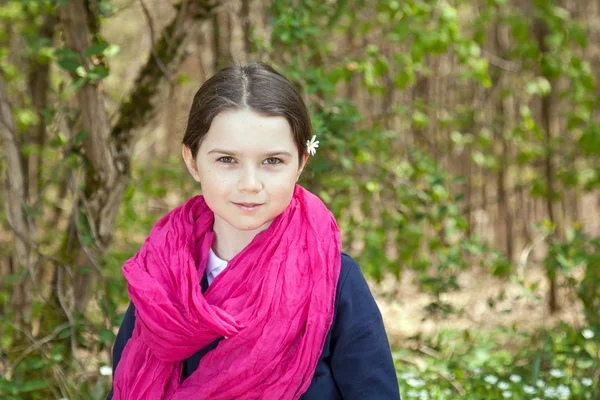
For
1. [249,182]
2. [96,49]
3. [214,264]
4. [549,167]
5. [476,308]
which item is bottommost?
[476,308]

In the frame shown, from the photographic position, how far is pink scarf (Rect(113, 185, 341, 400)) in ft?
4.78

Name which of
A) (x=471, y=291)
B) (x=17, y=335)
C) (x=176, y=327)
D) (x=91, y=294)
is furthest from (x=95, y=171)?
(x=471, y=291)

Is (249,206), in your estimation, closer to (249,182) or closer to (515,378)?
(249,182)

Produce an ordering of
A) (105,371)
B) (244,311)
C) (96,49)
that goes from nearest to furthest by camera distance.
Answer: (244,311), (96,49), (105,371)

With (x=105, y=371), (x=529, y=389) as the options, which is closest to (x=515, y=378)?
(x=529, y=389)

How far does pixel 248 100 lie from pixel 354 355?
0.57 m

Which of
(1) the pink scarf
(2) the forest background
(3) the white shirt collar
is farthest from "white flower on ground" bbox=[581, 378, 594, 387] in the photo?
(3) the white shirt collar

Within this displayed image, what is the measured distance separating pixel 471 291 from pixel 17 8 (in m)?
3.71

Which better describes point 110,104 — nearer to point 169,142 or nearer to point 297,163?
point 169,142

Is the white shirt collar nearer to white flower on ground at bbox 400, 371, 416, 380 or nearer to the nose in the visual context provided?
the nose

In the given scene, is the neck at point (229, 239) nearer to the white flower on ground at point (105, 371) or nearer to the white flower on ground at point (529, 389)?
the white flower on ground at point (105, 371)

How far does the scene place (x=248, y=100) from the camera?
4.93 ft

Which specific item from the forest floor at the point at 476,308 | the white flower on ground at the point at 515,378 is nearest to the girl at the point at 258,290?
the white flower on ground at the point at 515,378

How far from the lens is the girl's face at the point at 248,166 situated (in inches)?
58.6
